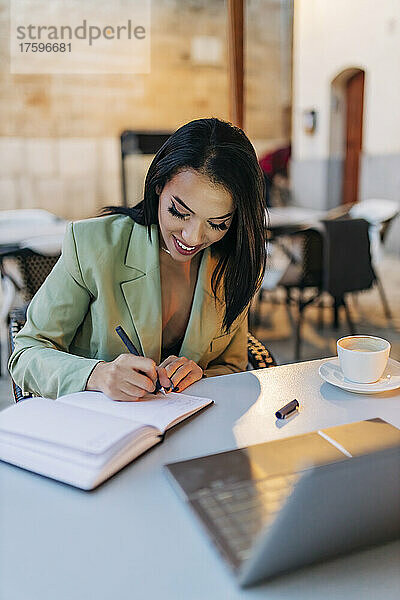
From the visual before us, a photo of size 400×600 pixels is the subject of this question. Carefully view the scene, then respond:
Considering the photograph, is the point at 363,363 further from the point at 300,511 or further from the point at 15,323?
the point at 15,323

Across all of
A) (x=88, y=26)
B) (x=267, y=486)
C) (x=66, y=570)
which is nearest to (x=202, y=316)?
(x=267, y=486)

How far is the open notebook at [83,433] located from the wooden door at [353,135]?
27.4ft

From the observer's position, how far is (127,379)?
3.41 ft

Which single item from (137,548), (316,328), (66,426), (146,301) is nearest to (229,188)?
(146,301)

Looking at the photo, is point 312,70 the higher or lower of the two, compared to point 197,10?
lower

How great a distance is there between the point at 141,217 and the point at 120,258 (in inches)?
4.4

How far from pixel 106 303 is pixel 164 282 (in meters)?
0.19

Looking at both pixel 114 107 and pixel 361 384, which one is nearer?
pixel 361 384

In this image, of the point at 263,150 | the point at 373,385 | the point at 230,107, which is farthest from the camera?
the point at 263,150

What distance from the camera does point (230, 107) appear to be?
4215mm

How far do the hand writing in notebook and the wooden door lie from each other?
325 inches

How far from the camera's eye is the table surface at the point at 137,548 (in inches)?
23.5

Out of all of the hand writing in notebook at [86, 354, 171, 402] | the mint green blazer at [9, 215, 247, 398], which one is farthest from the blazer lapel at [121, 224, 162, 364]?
the hand writing in notebook at [86, 354, 171, 402]

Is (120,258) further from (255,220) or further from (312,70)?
(312,70)
